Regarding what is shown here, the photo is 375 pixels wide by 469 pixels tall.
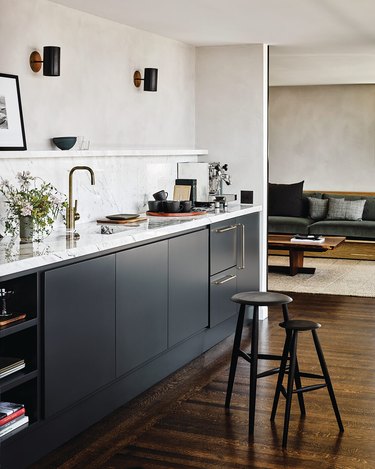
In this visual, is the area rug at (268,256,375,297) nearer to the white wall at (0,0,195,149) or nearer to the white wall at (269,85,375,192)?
the white wall at (269,85,375,192)

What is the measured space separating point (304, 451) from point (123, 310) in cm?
122

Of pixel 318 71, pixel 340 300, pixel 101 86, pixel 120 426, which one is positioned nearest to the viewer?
pixel 120 426

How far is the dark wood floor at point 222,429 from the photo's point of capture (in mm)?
3689

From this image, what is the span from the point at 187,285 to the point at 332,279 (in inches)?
153

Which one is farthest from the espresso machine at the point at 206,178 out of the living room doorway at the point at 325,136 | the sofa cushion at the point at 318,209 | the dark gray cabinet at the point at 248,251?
the sofa cushion at the point at 318,209

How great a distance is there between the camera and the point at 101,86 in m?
5.39

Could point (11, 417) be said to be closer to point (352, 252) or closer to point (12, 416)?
point (12, 416)

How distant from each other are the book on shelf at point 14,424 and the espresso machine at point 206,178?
3.21m

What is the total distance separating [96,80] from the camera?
532 cm

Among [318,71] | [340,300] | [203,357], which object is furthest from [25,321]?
[318,71]

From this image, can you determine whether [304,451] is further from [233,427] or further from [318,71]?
[318,71]

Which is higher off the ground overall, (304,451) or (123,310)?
(123,310)

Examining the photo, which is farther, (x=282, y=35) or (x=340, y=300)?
(x=340, y=300)

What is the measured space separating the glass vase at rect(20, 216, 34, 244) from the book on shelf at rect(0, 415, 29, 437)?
91 cm
